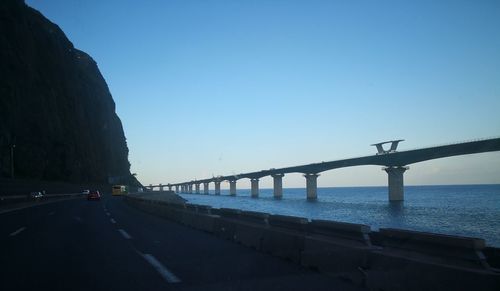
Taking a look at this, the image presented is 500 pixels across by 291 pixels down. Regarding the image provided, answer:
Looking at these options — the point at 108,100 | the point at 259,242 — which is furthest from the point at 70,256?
the point at 108,100

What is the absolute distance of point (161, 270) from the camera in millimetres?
10008

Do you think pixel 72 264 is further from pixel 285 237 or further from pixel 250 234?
pixel 250 234

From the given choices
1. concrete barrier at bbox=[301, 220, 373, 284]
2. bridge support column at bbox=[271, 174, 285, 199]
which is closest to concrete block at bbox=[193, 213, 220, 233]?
concrete barrier at bbox=[301, 220, 373, 284]

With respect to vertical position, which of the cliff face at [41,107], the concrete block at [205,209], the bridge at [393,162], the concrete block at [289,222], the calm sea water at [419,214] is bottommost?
the calm sea water at [419,214]

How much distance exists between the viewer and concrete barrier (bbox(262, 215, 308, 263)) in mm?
11023

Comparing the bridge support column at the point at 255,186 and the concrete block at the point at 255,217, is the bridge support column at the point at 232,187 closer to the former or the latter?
the bridge support column at the point at 255,186

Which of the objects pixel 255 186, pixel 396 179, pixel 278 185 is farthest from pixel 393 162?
pixel 255 186

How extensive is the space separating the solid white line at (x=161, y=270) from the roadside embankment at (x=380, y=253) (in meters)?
2.80

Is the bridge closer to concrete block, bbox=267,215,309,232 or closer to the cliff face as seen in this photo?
the cliff face

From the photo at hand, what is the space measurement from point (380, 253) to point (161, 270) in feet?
14.5

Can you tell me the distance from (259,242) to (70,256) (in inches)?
185

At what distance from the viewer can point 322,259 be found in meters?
9.77

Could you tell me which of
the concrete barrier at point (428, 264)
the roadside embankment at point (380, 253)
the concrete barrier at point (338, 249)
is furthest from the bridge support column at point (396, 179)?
the concrete barrier at point (428, 264)

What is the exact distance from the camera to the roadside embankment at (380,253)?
636 cm
